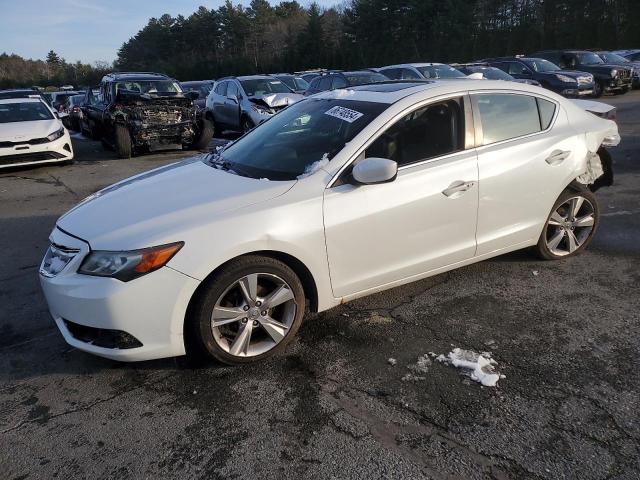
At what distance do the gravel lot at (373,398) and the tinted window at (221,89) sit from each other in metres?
10.8

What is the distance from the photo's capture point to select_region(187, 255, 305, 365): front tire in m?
2.99

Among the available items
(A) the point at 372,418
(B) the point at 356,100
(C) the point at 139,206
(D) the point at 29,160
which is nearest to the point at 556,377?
(A) the point at 372,418

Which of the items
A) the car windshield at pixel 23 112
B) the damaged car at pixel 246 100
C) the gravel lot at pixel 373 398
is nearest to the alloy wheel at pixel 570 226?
the gravel lot at pixel 373 398

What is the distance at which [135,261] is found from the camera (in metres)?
2.84

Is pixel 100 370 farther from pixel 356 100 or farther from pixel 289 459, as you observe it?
pixel 356 100

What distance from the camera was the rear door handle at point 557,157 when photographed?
13.8 feet

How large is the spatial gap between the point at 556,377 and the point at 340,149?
1895 mm

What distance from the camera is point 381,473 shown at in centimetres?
232

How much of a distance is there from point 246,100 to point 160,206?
10.1m

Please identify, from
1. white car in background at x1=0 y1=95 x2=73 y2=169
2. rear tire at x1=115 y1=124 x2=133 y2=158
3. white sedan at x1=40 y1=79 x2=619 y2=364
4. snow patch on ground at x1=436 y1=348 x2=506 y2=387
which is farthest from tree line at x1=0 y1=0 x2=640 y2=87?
snow patch on ground at x1=436 y1=348 x2=506 y2=387

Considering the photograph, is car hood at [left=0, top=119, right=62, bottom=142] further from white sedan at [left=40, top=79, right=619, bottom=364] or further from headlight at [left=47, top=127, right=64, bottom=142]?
white sedan at [left=40, top=79, right=619, bottom=364]

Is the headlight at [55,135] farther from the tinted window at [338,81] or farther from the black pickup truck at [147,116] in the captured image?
the tinted window at [338,81]

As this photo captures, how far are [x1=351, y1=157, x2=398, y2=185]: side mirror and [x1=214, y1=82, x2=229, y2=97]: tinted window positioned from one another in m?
11.7

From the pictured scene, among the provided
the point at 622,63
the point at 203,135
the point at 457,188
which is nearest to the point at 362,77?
the point at 203,135
